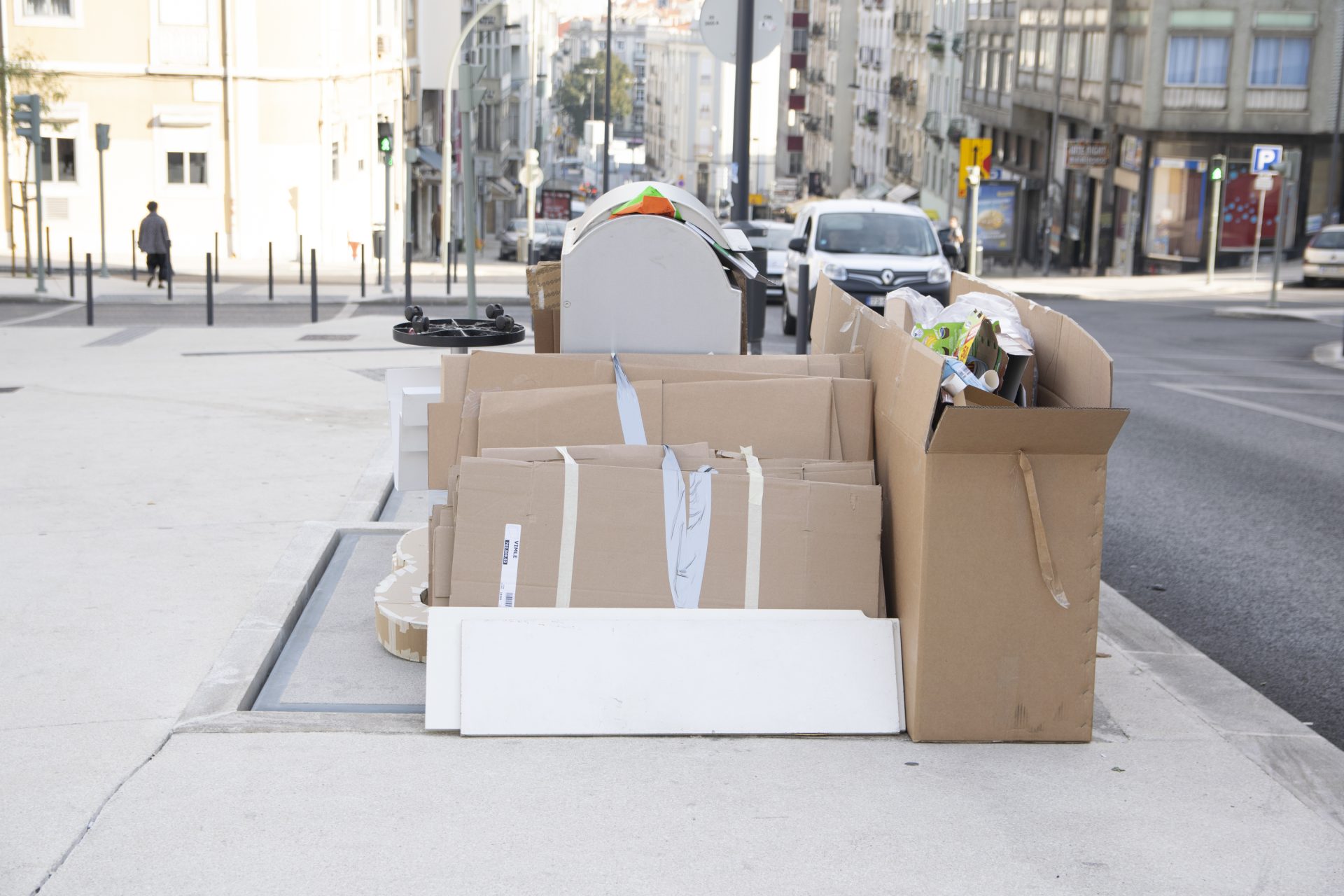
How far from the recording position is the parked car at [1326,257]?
34.8 metres

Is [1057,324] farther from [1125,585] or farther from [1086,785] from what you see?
[1125,585]

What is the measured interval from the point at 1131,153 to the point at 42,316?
33.9 metres

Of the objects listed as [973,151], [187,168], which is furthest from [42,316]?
[973,151]

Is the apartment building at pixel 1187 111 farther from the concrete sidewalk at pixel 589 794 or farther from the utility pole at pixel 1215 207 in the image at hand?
the concrete sidewalk at pixel 589 794

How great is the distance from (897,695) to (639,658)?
2.57 ft

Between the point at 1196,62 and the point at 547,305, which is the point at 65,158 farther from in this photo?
the point at 547,305

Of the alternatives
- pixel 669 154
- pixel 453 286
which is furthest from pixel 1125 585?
pixel 669 154

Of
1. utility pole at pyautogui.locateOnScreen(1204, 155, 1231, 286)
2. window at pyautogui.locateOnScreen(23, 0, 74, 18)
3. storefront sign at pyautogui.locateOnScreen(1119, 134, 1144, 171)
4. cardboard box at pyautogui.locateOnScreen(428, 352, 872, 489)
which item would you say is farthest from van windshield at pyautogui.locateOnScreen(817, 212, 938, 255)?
storefront sign at pyautogui.locateOnScreen(1119, 134, 1144, 171)

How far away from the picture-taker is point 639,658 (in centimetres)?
458

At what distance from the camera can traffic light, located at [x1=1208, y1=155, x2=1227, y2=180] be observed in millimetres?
37094

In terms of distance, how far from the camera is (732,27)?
11.0 meters

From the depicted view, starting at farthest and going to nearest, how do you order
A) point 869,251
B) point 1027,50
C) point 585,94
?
point 585,94 < point 1027,50 < point 869,251

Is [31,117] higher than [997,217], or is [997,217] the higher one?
[31,117]

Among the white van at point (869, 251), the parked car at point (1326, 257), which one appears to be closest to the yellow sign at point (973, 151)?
the parked car at point (1326, 257)
